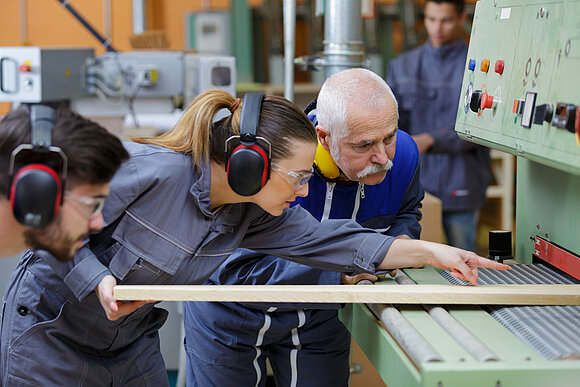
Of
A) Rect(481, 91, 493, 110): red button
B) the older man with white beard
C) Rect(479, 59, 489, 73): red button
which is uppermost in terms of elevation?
Rect(479, 59, 489, 73): red button

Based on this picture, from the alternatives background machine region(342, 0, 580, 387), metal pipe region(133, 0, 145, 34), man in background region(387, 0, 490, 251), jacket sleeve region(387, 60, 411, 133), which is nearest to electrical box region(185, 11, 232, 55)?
metal pipe region(133, 0, 145, 34)

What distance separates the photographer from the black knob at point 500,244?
1.62 m

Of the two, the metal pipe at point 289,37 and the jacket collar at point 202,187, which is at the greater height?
the metal pipe at point 289,37

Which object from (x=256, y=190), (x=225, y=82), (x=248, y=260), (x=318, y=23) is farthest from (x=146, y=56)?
(x=318, y=23)

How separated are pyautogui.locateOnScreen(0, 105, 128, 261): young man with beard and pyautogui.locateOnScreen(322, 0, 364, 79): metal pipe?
1112mm

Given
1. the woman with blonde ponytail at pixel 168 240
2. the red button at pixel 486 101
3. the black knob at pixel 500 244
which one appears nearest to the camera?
the woman with blonde ponytail at pixel 168 240

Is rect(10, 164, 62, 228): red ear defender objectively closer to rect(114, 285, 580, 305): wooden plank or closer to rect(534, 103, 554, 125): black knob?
rect(114, 285, 580, 305): wooden plank

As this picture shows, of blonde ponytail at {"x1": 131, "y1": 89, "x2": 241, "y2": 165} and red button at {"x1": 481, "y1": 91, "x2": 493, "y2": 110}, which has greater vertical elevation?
red button at {"x1": 481, "y1": 91, "x2": 493, "y2": 110}

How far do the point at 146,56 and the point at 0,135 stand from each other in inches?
71.7

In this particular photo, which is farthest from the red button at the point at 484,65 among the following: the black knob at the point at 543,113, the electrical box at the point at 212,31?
the electrical box at the point at 212,31

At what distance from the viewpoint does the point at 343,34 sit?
2.09 meters

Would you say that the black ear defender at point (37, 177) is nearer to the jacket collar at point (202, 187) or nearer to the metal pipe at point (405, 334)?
the jacket collar at point (202, 187)

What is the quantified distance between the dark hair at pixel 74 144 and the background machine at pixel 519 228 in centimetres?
53

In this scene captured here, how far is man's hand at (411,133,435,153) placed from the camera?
292cm
